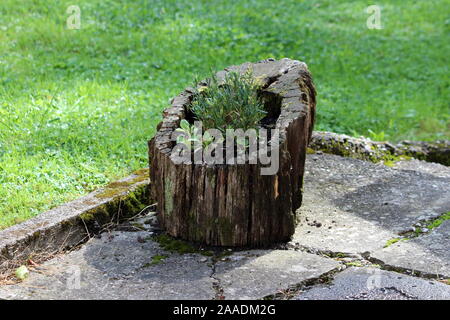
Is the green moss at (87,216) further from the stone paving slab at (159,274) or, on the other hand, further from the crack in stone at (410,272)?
the crack in stone at (410,272)

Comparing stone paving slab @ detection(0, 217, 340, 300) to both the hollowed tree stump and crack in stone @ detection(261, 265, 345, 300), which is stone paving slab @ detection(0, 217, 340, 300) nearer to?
crack in stone @ detection(261, 265, 345, 300)

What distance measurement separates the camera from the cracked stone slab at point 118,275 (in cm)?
395

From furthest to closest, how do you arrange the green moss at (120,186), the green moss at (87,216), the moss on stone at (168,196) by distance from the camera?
the green moss at (120,186) → the green moss at (87,216) → the moss on stone at (168,196)

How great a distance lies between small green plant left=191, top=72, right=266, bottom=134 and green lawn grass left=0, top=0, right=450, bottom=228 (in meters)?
1.13

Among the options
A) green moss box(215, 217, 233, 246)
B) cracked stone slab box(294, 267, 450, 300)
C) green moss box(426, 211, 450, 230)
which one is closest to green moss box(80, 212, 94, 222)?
green moss box(215, 217, 233, 246)

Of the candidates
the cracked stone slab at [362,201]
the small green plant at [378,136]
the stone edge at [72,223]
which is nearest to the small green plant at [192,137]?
the stone edge at [72,223]

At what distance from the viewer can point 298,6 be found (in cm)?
1165

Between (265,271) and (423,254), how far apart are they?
1025 millimetres

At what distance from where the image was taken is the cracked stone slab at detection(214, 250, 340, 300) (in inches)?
156

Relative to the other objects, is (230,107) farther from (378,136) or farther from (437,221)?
(378,136)

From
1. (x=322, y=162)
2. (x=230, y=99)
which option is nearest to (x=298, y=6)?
(x=322, y=162)

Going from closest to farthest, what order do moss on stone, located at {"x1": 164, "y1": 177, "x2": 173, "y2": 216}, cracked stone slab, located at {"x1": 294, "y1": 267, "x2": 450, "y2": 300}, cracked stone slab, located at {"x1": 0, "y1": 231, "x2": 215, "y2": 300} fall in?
1. cracked stone slab, located at {"x1": 294, "y1": 267, "x2": 450, "y2": 300}
2. cracked stone slab, located at {"x1": 0, "y1": 231, "x2": 215, "y2": 300}
3. moss on stone, located at {"x1": 164, "y1": 177, "x2": 173, "y2": 216}

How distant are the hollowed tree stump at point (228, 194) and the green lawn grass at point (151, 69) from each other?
937 millimetres
